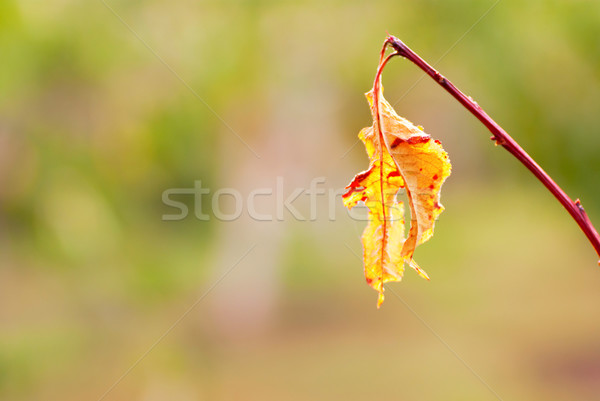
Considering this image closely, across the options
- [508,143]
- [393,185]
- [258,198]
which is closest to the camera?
[508,143]

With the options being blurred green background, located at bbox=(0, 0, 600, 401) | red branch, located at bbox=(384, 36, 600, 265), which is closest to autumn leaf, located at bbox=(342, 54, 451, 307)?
red branch, located at bbox=(384, 36, 600, 265)

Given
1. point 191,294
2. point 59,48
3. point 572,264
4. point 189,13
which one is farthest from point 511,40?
point 572,264

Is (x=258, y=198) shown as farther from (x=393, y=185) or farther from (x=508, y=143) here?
(x=508, y=143)

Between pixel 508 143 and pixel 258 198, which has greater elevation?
pixel 258 198

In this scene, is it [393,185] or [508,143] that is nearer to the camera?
[508,143]

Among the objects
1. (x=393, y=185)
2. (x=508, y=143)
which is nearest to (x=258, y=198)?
(x=393, y=185)

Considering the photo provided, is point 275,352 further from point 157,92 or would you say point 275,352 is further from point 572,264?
point 572,264

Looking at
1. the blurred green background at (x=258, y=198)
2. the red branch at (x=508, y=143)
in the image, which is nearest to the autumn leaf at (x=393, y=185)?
the red branch at (x=508, y=143)
